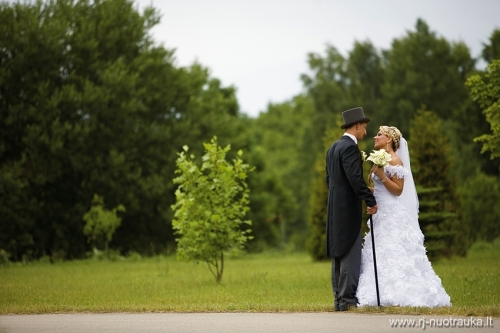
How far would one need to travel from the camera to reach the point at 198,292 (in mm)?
14961

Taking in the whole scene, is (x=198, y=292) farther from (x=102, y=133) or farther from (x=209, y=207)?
(x=102, y=133)

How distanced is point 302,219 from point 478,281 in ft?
186

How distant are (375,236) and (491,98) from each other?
9269 mm

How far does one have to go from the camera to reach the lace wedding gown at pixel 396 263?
10.2m

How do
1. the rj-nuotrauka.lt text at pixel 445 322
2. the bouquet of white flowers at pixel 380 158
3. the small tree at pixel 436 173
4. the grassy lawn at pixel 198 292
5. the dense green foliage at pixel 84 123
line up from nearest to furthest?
the rj-nuotrauka.lt text at pixel 445 322, the bouquet of white flowers at pixel 380 158, the grassy lawn at pixel 198 292, the small tree at pixel 436 173, the dense green foliage at pixel 84 123

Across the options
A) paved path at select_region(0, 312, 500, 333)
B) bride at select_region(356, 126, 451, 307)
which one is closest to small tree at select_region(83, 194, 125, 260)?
paved path at select_region(0, 312, 500, 333)

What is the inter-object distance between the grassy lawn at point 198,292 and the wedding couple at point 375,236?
420mm

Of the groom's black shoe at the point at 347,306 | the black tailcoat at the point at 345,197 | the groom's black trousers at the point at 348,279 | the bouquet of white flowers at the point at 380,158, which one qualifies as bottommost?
the groom's black shoe at the point at 347,306

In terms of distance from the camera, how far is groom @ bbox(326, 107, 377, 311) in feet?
33.7

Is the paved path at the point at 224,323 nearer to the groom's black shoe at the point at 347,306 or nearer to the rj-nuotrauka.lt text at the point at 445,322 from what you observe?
the rj-nuotrauka.lt text at the point at 445,322

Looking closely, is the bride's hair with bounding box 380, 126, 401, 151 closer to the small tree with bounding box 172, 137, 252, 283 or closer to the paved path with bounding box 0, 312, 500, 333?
the paved path with bounding box 0, 312, 500, 333

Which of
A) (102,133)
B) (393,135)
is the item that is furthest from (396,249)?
(102,133)

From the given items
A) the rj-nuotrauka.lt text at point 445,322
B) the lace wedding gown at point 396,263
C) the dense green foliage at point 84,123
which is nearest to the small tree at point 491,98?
the lace wedding gown at point 396,263

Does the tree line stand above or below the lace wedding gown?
above
